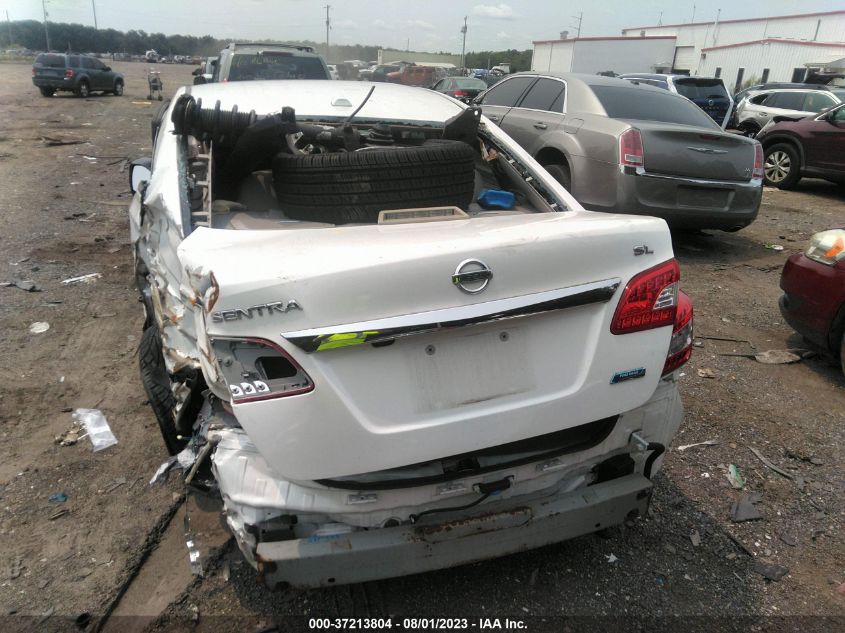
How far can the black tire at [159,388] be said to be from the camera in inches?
109

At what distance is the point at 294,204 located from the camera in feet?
9.27

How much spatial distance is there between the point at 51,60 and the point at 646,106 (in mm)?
24830

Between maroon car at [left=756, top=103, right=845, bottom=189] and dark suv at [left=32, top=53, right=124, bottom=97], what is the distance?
24.5 metres

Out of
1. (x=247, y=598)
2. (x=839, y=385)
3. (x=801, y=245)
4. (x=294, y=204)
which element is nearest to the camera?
(x=247, y=598)

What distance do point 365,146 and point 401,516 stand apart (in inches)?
82.2

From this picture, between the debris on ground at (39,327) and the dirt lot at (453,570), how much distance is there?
0.05 m

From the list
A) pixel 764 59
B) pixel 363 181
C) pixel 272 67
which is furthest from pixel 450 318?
pixel 764 59

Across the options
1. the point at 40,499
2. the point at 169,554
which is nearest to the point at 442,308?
the point at 169,554

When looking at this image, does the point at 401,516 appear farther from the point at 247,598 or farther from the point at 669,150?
the point at 669,150

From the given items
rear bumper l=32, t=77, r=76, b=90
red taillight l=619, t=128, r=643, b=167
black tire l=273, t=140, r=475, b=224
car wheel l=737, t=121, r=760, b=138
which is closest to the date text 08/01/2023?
A: black tire l=273, t=140, r=475, b=224

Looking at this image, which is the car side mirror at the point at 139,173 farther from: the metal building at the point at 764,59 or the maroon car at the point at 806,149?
the metal building at the point at 764,59

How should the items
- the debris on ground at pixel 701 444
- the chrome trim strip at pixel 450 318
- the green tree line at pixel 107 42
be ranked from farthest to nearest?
the green tree line at pixel 107 42, the debris on ground at pixel 701 444, the chrome trim strip at pixel 450 318

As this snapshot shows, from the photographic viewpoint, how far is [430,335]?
188 centimetres

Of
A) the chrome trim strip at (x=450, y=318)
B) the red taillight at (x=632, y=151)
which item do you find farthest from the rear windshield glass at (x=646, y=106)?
the chrome trim strip at (x=450, y=318)
